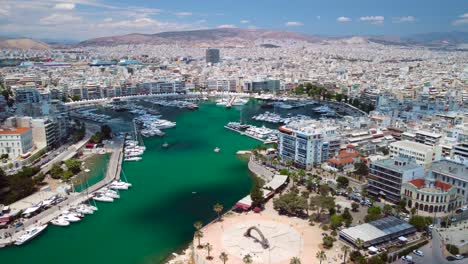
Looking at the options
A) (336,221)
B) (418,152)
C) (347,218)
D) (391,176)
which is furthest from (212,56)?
(336,221)

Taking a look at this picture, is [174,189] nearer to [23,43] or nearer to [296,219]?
[296,219]

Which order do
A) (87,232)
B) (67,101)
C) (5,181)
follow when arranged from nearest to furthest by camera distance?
(87,232)
(5,181)
(67,101)

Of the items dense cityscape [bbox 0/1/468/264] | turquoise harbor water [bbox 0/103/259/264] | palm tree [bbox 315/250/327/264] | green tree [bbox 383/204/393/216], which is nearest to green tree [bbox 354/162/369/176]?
dense cityscape [bbox 0/1/468/264]

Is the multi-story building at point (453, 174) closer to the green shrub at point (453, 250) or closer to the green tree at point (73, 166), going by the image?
the green shrub at point (453, 250)

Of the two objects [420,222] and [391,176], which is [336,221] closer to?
[420,222]

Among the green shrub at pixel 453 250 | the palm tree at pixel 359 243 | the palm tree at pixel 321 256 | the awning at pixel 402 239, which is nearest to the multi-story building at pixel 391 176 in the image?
Result: the awning at pixel 402 239

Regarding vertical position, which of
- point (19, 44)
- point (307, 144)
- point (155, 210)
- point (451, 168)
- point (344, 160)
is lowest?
point (155, 210)

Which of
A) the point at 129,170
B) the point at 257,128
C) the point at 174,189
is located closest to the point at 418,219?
the point at 174,189

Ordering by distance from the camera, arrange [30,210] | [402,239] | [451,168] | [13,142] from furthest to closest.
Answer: [13,142], [451,168], [30,210], [402,239]
